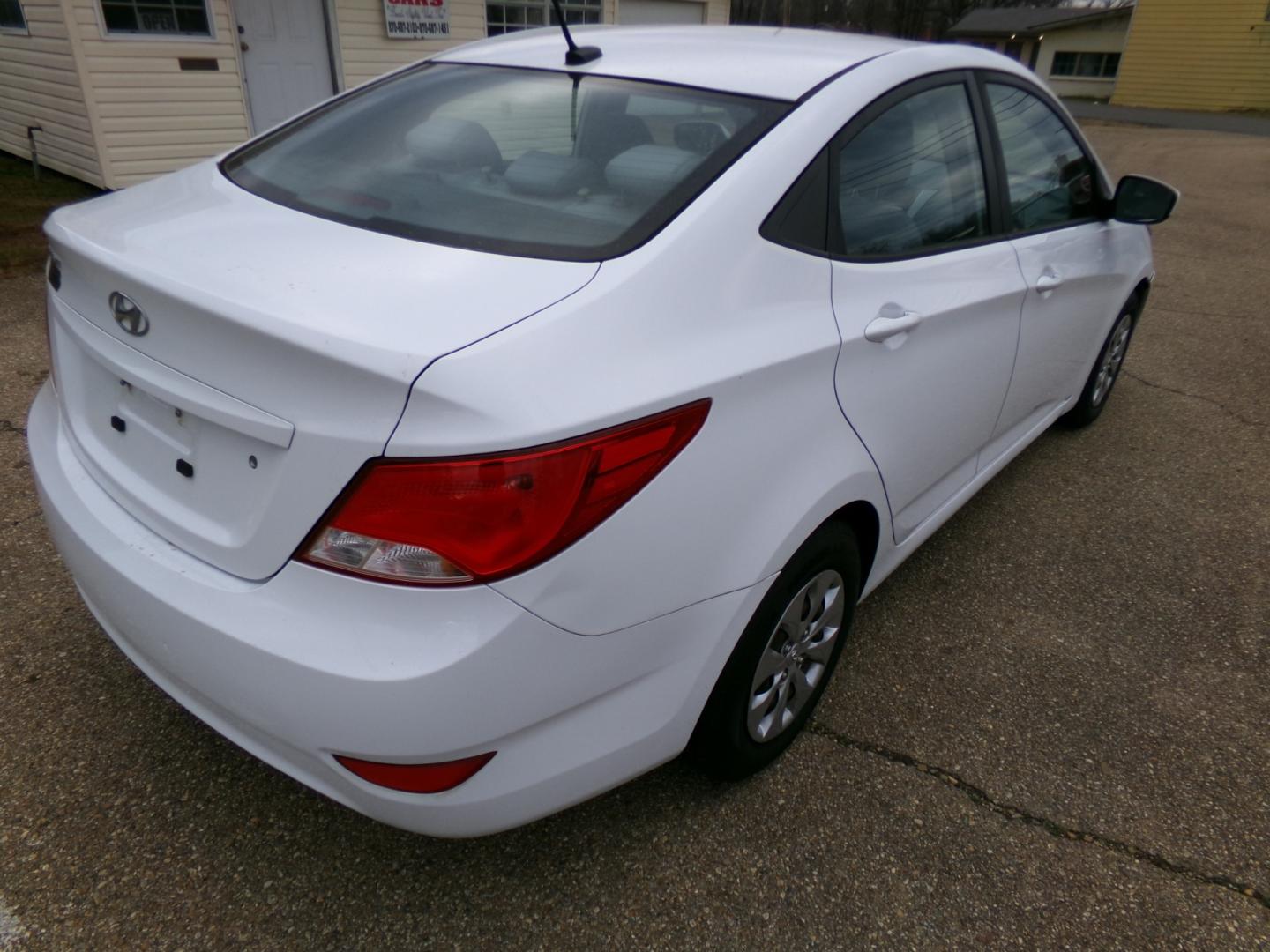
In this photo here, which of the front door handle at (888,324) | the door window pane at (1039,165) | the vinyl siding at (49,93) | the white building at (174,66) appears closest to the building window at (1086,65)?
the white building at (174,66)

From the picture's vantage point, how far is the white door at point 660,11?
1160cm

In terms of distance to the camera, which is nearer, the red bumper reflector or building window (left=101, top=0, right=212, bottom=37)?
the red bumper reflector

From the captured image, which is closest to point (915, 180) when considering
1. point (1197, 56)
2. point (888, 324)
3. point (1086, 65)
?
point (888, 324)

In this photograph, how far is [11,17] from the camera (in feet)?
28.5

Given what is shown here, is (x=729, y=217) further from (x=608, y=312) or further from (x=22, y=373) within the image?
(x=22, y=373)

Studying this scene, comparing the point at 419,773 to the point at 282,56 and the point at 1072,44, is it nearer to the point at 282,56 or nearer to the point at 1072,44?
the point at 282,56

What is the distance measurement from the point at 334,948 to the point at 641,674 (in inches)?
32.5

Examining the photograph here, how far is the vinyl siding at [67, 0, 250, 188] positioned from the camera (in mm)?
7449

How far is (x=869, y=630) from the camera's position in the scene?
2768 mm

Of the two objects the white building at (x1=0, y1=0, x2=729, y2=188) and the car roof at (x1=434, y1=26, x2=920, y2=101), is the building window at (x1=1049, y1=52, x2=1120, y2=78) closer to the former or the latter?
the white building at (x1=0, y1=0, x2=729, y2=188)

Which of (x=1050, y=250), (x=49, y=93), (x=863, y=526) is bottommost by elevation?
(x=863, y=526)

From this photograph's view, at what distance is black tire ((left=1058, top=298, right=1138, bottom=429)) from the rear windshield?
2.70 m

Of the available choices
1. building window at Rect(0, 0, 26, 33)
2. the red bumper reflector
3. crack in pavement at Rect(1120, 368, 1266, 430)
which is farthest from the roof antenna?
building window at Rect(0, 0, 26, 33)

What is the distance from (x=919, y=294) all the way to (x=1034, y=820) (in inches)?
50.2
